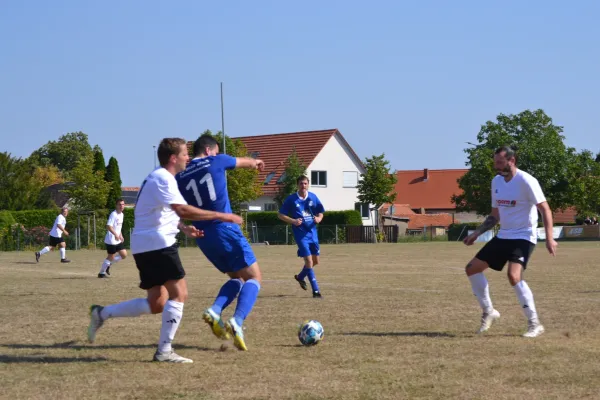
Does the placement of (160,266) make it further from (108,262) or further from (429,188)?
(429,188)

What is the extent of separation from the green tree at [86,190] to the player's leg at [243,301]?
4520 centimetres

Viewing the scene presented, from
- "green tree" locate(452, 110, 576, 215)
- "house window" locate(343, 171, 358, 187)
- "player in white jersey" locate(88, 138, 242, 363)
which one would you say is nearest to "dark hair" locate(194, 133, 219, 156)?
"player in white jersey" locate(88, 138, 242, 363)

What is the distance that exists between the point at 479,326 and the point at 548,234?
1.40 metres

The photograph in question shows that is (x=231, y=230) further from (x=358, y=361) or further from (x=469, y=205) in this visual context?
(x=469, y=205)

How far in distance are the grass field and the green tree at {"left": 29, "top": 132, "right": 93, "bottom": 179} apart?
9878 cm

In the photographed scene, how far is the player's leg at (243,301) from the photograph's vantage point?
795 cm

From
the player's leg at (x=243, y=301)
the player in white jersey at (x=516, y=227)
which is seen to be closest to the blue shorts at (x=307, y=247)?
the player in white jersey at (x=516, y=227)

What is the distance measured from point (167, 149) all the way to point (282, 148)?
65093mm

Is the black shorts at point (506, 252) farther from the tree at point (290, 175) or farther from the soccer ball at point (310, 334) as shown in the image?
the tree at point (290, 175)

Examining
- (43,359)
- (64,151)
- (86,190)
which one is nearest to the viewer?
(43,359)

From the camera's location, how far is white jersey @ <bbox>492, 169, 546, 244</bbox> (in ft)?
29.3

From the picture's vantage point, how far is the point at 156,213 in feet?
24.1

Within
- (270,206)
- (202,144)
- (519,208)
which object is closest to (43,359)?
(202,144)

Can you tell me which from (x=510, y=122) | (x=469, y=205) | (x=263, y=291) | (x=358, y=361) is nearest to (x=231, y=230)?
(x=358, y=361)
